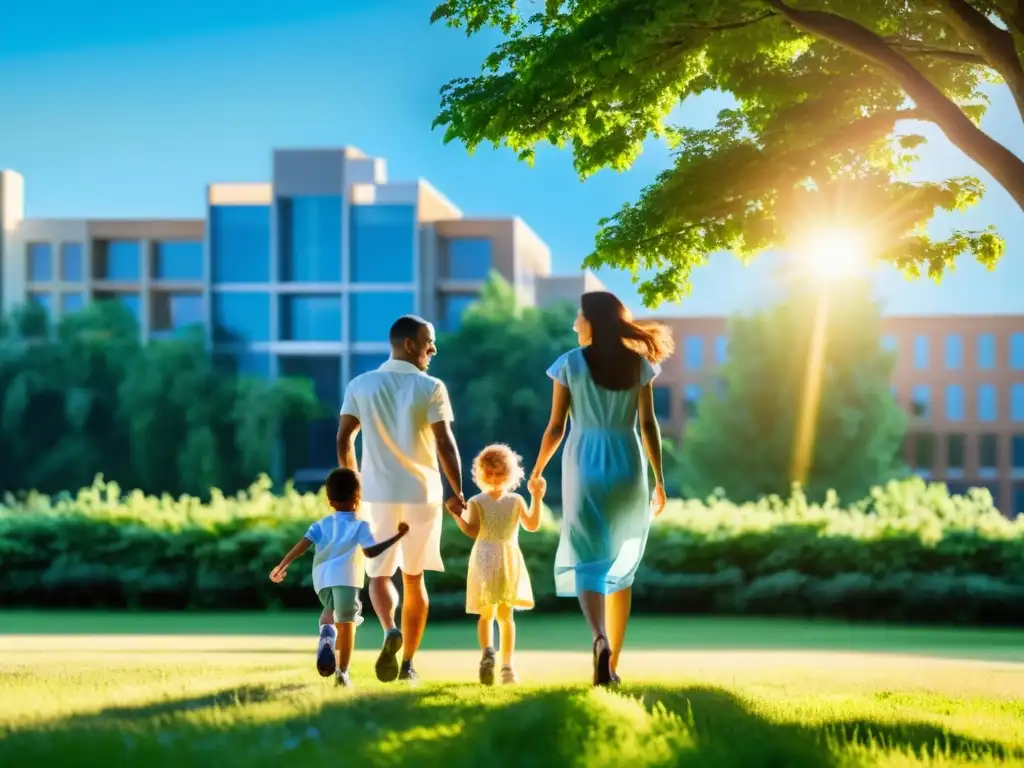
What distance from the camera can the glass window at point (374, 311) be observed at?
63812 millimetres

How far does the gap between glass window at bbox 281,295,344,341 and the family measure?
57067 millimetres

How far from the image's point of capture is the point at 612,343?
7477 mm

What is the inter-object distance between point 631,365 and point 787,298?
140 ft

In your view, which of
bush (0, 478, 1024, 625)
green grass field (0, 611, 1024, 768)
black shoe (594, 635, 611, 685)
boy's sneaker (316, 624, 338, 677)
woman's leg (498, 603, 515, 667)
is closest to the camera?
green grass field (0, 611, 1024, 768)

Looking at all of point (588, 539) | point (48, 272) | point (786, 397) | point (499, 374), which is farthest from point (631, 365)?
point (48, 272)

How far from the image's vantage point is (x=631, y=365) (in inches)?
294

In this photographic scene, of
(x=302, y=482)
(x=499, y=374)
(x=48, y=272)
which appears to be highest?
(x=48, y=272)

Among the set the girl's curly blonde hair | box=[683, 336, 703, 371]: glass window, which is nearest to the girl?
the girl's curly blonde hair

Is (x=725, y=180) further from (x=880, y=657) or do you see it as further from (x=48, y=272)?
(x=48, y=272)

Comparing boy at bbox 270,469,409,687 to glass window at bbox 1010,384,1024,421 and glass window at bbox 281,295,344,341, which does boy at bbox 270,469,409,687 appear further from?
glass window at bbox 1010,384,1024,421

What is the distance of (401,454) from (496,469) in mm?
572

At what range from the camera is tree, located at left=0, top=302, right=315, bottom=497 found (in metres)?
53.4

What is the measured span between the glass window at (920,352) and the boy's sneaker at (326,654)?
260ft

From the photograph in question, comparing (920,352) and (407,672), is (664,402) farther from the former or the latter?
(407,672)
